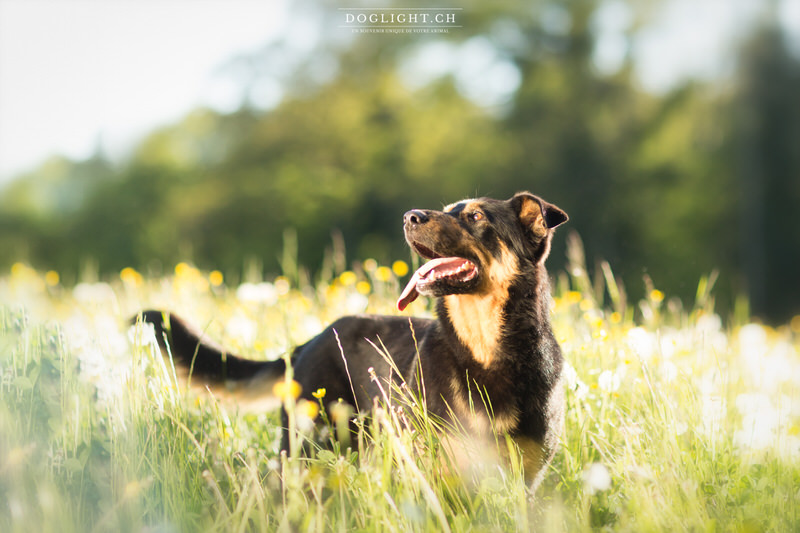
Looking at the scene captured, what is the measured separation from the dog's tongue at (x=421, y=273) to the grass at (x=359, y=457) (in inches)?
22.1

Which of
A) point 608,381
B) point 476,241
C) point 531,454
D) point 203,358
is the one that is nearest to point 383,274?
point 203,358

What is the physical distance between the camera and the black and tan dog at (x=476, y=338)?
10.6ft

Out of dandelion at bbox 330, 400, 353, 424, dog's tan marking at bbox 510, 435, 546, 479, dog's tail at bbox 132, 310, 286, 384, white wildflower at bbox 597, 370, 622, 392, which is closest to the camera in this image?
dandelion at bbox 330, 400, 353, 424

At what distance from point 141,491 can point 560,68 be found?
23.4 m

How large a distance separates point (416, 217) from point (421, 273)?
0.93 feet

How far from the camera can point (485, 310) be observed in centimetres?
340

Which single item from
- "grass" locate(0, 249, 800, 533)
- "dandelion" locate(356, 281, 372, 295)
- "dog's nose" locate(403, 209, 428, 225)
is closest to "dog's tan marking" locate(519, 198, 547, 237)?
"dog's nose" locate(403, 209, 428, 225)

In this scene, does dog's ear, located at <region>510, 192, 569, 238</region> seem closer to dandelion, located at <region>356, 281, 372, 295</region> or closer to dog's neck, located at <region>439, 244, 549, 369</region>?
dog's neck, located at <region>439, 244, 549, 369</region>

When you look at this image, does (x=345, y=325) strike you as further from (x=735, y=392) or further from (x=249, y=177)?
(x=249, y=177)

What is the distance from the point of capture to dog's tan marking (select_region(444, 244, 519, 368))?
3.37m

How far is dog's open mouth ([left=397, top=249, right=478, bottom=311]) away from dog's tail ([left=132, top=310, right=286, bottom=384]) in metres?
0.97

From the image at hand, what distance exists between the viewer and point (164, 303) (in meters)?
5.51

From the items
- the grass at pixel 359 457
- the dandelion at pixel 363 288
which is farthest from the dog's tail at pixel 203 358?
the dandelion at pixel 363 288

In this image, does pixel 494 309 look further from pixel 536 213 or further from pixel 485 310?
pixel 536 213
